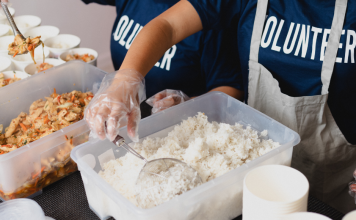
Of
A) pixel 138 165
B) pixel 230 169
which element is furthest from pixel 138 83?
pixel 230 169

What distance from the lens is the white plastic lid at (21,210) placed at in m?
0.84

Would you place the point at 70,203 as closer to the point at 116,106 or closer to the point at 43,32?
the point at 116,106

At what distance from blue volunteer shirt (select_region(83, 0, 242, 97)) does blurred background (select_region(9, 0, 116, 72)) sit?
6.28 feet

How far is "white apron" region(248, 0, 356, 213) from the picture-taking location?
118cm

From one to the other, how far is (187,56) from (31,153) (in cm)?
90

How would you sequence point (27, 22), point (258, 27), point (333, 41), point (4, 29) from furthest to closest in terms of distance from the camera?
point (27, 22) < point (4, 29) < point (258, 27) < point (333, 41)

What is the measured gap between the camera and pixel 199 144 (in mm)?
964

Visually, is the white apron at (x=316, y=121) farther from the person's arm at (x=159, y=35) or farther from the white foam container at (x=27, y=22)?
the white foam container at (x=27, y=22)

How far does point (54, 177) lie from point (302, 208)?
78 cm

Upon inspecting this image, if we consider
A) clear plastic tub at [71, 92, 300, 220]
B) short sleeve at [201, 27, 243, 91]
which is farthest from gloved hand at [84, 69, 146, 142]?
short sleeve at [201, 27, 243, 91]

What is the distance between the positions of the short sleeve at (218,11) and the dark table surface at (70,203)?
0.75 metres

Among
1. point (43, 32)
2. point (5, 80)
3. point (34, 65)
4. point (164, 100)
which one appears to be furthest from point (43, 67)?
point (164, 100)

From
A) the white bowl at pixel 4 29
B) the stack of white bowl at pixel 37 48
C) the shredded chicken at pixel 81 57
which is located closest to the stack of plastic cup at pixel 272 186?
the stack of white bowl at pixel 37 48

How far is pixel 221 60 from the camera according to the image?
5.32 feet
